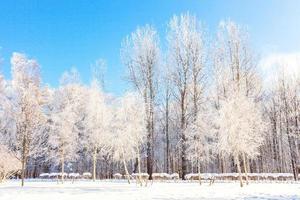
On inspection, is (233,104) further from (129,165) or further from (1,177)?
(129,165)

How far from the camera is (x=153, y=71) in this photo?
40.2 m

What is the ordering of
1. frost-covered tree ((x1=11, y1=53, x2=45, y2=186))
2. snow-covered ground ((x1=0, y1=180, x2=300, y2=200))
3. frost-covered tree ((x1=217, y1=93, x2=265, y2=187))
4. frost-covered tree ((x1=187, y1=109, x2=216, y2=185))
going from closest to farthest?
1. snow-covered ground ((x1=0, y1=180, x2=300, y2=200))
2. frost-covered tree ((x1=217, y1=93, x2=265, y2=187))
3. frost-covered tree ((x1=11, y1=53, x2=45, y2=186))
4. frost-covered tree ((x1=187, y1=109, x2=216, y2=185))

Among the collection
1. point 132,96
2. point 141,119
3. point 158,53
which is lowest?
point 141,119

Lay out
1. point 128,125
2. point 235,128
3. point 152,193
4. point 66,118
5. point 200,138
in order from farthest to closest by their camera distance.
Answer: point 66,118, point 200,138, point 128,125, point 235,128, point 152,193

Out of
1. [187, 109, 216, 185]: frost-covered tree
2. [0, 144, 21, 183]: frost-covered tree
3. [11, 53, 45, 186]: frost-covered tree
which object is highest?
[11, 53, 45, 186]: frost-covered tree

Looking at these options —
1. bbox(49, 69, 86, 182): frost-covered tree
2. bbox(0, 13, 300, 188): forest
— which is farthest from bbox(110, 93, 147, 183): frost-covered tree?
bbox(49, 69, 86, 182): frost-covered tree

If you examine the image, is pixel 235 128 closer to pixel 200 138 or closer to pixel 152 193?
pixel 200 138

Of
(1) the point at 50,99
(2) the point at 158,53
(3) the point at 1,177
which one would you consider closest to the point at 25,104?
(3) the point at 1,177

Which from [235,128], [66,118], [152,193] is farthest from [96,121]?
[152,193]

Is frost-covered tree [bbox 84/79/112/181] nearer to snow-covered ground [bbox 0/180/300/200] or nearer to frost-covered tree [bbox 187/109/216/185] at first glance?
frost-covered tree [bbox 187/109/216/185]

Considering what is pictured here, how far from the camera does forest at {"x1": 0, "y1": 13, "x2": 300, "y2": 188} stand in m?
28.3

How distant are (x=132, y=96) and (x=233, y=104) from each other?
308 inches

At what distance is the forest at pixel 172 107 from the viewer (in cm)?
2833

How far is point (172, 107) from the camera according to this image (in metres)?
48.7
